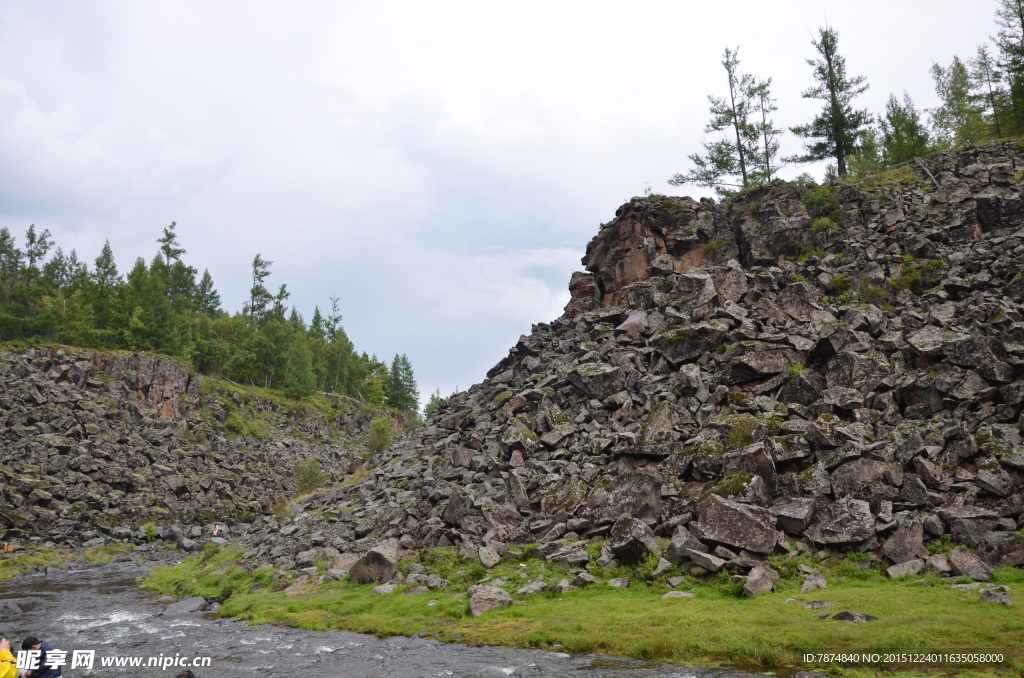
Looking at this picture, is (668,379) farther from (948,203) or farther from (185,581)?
(185,581)

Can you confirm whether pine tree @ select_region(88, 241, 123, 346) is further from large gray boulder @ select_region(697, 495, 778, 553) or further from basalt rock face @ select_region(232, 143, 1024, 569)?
large gray boulder @ select_region(697, 495, 778, 553)

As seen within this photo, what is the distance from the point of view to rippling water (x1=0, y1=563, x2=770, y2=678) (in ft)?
75.6

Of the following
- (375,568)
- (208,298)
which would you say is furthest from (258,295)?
(375,568)

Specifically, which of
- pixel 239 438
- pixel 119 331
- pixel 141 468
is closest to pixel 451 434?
pixel 141 468

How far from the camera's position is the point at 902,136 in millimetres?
76375

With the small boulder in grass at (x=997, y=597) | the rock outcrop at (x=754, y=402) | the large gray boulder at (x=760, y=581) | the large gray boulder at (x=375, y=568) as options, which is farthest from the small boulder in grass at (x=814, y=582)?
the large gray boulder at (x=375, y=568)

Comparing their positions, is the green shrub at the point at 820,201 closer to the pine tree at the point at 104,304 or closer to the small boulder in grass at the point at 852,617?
the small boulder in grass at the point at 852,617

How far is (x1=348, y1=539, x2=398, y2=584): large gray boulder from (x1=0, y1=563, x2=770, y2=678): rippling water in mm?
7221

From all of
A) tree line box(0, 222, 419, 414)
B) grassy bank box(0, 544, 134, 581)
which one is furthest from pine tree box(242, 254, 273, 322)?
grassy bank box(0, 544, 134, 581)

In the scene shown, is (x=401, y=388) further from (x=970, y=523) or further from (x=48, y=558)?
(x=970, y=523)

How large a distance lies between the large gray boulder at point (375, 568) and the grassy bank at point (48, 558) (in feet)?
128

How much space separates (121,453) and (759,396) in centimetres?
9405

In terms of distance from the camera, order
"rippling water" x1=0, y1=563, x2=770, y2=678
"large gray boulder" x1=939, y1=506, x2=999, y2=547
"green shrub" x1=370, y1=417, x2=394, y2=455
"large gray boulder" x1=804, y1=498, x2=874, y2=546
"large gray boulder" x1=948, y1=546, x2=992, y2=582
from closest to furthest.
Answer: "rippling water" x1=0, y1=563, x2=770, y2=678 < "large gray boulder" x1=948, y1=546, x2=992, y2=582 < "large gray boulder" x1=939, y1=506, x2=999, y2=547 < "large gray boulder" x1=804, y1=498, x2=874, y2=546 < "green shrub" x1=370, y1=417, x2=394, y2=455

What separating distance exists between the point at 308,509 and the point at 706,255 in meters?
51.5
